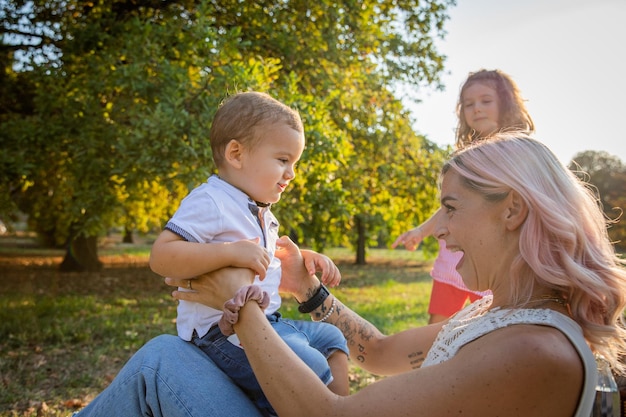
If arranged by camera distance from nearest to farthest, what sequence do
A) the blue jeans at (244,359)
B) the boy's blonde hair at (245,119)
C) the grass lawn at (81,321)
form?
the blue jeans at (244,359), the boy's blonde hair at (245,119), the grass lawn at (81,321)

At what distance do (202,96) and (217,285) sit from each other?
4813 millimetres

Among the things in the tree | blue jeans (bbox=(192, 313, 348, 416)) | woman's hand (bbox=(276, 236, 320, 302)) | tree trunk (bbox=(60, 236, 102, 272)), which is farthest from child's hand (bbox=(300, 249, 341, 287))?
the tree

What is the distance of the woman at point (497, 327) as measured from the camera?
1412 mm

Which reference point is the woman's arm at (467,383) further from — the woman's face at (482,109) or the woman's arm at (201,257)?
the woman's face at (482,109)

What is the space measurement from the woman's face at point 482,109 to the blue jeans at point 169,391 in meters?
3.01

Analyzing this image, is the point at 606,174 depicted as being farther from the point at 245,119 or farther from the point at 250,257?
the point at 250,257

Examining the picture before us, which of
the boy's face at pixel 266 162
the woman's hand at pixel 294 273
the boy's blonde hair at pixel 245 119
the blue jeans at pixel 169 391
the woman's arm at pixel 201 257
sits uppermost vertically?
the boy's blonde hair at pixel 245 119

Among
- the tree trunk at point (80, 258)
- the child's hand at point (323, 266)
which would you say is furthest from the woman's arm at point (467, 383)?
the tree trunk at point (80, 258)

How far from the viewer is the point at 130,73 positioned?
→ 6531 mm

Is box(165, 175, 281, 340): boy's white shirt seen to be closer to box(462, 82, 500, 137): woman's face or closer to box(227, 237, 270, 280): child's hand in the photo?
box(227, 237, 270, 280): child's hand

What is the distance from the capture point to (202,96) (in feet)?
20.6

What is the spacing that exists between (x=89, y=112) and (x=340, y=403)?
6962 mm

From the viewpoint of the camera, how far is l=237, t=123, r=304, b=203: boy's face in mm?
2215

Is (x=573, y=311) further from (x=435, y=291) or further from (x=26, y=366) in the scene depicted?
(x=26, y=366)
